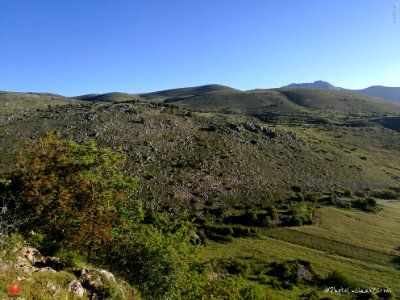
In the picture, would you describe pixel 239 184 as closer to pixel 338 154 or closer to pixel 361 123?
pixel 338 154

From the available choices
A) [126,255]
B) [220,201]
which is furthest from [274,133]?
[126,255]

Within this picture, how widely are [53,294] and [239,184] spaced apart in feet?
210

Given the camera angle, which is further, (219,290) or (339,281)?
(339,281)

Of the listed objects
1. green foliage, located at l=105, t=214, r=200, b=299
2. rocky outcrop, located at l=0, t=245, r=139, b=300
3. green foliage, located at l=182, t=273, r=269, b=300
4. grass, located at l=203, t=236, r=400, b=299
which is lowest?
grass, located at l=203, t=236, r=400, b=299

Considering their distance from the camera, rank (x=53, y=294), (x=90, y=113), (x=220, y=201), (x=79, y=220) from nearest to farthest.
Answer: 1. (x=53, y=294)
2. (x=79, y=220)
3. (x=220, y=201)
4. (x=90, y=113)

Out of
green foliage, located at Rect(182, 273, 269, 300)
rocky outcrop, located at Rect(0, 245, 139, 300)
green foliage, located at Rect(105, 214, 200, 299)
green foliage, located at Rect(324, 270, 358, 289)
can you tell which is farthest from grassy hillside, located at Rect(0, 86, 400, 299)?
rocky outcrop, located at Rect(0, 245, 139, 300)

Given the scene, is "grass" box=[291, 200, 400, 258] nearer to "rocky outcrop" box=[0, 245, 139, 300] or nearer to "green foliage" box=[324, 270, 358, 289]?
"green foliage" box=[324, 270, 358, 289]

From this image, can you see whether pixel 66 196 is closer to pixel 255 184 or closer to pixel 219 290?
pixel 219 290

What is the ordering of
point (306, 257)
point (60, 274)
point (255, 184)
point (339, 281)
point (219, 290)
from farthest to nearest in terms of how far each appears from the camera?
1. point (255, 184)
2. point (306, 257)
3. point (339, 281)
4. point (219, 290)
5. point (60, 274)

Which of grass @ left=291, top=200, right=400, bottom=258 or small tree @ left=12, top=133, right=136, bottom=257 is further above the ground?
small tree @ left=12, top=133, right=136, bottom=257

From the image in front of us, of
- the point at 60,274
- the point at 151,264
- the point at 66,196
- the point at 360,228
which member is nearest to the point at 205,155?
the point at 360,228

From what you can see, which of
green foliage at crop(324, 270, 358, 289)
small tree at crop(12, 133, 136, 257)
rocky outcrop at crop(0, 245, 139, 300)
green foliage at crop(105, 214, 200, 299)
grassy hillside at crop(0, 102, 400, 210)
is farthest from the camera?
grassy hillside at crop(0, 102, 400, 210)

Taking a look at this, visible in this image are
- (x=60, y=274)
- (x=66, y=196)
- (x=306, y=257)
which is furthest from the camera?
(x=306, y=257)

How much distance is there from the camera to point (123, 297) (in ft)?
60.0
